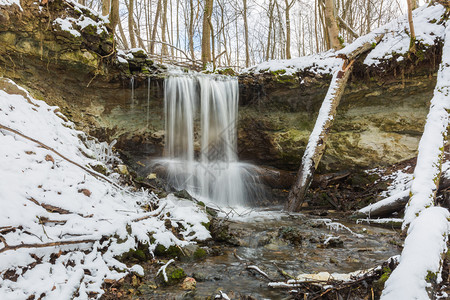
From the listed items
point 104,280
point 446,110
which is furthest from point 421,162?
point 104,280

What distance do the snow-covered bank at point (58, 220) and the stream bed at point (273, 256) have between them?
16.1 inches

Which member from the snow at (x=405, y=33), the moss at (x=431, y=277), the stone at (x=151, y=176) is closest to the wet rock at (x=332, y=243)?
the moss at (x=431, y=277)

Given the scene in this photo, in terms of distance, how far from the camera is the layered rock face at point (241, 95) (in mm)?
5306

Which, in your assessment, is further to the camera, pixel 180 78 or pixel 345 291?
pixel 180 78

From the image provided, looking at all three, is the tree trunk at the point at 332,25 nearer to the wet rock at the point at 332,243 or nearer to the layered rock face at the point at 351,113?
the layered rock face at the point at 351,113

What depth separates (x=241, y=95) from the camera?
845 cm

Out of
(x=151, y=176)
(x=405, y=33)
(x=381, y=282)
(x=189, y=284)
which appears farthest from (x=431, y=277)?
(x=405, y=33)

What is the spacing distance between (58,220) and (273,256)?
246cm

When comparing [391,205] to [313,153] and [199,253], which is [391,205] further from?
[199,253]

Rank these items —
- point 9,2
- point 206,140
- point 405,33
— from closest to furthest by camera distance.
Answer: point 9,2, point 405,33, point 206,140

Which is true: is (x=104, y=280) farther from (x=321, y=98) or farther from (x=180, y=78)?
(x=321, y=98)

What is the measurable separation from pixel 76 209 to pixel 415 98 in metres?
8.73

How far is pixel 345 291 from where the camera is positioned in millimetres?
1996

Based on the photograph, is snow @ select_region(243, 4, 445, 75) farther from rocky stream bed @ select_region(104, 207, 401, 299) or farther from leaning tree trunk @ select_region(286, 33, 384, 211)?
rocky stream bed @ select_region(104, 207, 401, 299)
